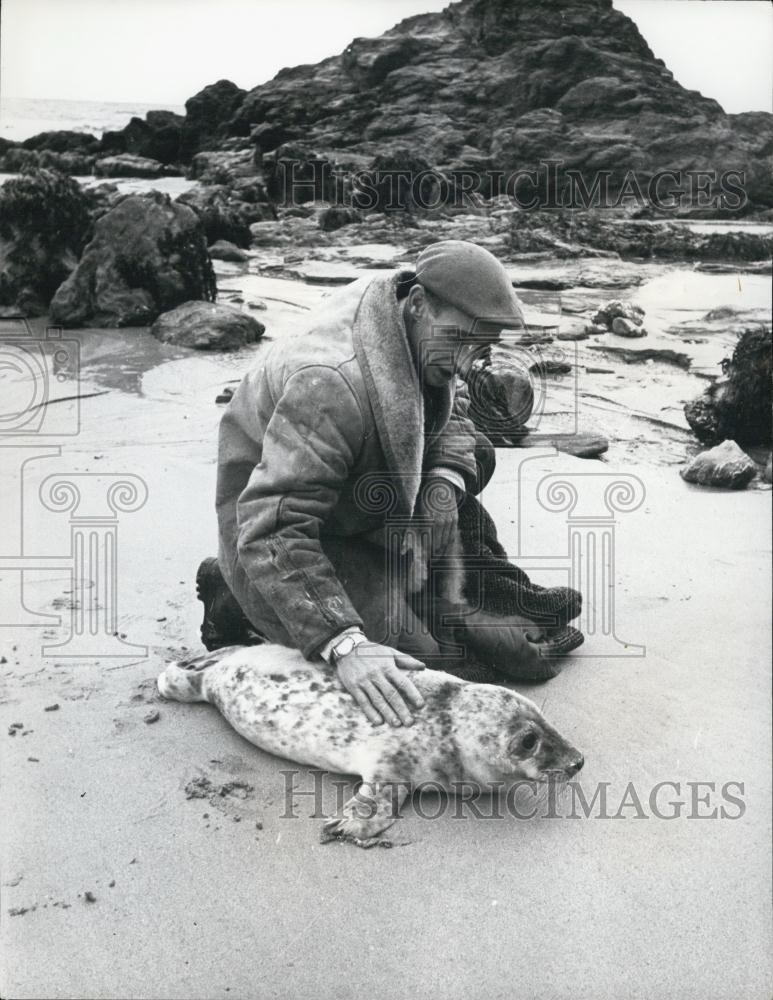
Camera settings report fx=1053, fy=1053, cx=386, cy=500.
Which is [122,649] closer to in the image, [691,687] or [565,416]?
[691,687]

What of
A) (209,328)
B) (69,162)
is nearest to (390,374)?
(209,328)

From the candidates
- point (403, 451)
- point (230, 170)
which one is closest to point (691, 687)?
point (403, 451)

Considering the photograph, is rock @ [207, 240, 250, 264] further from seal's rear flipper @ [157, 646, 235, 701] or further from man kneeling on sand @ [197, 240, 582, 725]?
seal's rear flipper @ [157, 646, 235, 701]

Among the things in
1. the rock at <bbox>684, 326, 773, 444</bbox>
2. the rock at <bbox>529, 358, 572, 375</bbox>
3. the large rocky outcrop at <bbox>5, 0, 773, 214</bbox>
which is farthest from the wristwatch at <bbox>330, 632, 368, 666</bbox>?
the rock at <bbox>529, 358, 572, 375</bbox>

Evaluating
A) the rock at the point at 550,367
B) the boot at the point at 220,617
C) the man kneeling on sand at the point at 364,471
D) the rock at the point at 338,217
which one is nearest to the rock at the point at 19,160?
the rock at the point at 338,217

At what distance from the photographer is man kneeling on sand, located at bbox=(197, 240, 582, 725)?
2.92 m

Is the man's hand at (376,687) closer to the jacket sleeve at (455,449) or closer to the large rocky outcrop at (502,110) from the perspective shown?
the jacket sleeve at (455,449)

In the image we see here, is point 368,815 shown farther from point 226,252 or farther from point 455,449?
point 226,252

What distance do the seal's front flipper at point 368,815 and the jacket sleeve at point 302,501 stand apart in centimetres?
43

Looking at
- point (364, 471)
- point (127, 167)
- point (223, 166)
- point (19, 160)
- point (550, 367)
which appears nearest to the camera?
point (364, 471)

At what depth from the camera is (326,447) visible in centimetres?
292

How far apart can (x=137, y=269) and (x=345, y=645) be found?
5560 mm

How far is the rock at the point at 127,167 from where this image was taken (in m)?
7.22

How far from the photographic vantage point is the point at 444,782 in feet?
9.77
